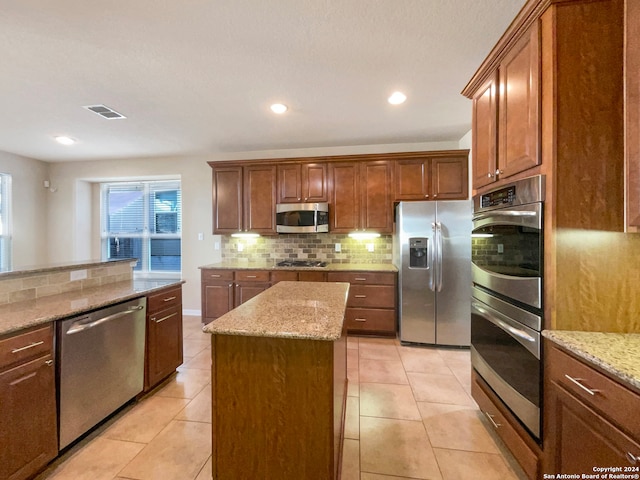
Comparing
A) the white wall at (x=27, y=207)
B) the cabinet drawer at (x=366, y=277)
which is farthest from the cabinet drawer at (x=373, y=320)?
the white wall at (x=27, y=207)

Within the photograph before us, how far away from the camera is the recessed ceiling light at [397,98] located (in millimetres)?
2504

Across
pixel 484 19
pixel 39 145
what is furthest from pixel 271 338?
pixel 39 145

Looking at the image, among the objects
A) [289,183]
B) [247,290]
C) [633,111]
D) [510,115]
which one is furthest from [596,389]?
[289,183]

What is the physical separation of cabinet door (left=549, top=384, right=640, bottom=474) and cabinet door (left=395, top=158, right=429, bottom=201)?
2.70m

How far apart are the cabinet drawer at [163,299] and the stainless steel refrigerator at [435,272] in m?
2.39

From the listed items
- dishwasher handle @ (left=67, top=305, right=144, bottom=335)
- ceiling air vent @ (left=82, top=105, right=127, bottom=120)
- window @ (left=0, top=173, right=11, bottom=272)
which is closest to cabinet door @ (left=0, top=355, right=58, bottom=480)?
dishwasher handle @ (left=67, top=305, right=144, bottom=335)

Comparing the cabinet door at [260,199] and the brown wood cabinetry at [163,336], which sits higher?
the cabinet door at [260,199]

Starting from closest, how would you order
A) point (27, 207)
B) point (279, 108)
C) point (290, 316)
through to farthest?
point (290, 316) → point (279, 108) → point (27, 207)

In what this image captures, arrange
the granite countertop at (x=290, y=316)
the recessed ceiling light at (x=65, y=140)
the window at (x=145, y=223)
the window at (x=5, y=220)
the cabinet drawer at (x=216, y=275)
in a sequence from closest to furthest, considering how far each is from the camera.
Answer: the granite countertop at (x=290, y=316)
the recessed ceiling light at (x=65, y=140)
the cabinet drawer at (x=216, y=275)
the window at (x=5, y=220)
the window at (x=145, y=223)

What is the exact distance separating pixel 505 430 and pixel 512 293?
80cm

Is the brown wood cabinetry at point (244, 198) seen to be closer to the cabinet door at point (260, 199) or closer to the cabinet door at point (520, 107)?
the cabinet door at point (260, 199)

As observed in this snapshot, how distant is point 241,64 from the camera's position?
2.06 metres

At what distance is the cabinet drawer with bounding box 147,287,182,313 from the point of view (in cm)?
220

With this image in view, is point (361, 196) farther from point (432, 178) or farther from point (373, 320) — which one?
point (373, 320)
